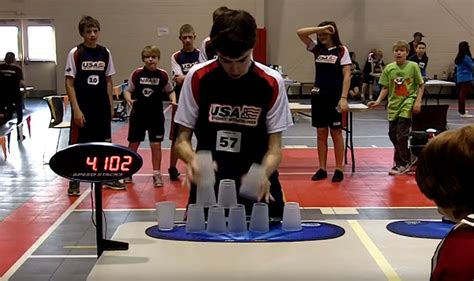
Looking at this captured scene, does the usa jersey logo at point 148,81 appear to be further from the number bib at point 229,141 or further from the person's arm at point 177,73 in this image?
the number bib at point 229,141

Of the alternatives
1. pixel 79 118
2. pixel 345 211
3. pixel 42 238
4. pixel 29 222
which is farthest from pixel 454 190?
pixel 79 118

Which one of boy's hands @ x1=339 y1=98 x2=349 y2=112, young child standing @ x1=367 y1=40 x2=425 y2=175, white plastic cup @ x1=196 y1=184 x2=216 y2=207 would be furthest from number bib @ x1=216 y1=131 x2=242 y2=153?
young child standing @ x1=367 y1=40 x2=425 y2=175

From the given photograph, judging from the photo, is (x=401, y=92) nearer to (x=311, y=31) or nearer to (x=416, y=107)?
(x=416, y=107)

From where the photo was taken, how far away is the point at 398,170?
24.5 feet

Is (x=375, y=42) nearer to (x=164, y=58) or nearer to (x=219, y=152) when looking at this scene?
(x=164, y=58)

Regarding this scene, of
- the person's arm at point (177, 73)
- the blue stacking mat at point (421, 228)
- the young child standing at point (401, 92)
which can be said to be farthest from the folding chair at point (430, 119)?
the blue stacking mat at point (421, 228)

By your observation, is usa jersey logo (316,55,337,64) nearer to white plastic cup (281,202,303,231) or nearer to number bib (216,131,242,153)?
white plastic cup (281,202,303,231)

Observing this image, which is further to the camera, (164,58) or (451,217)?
(164,58)

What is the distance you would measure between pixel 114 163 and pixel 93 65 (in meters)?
3.67

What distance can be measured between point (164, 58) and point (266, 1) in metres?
3.51

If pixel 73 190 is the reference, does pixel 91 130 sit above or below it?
above

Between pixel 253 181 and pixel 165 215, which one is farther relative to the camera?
pixel 165 215

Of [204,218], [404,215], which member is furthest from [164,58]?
[204,218]

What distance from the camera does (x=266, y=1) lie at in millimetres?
18281
